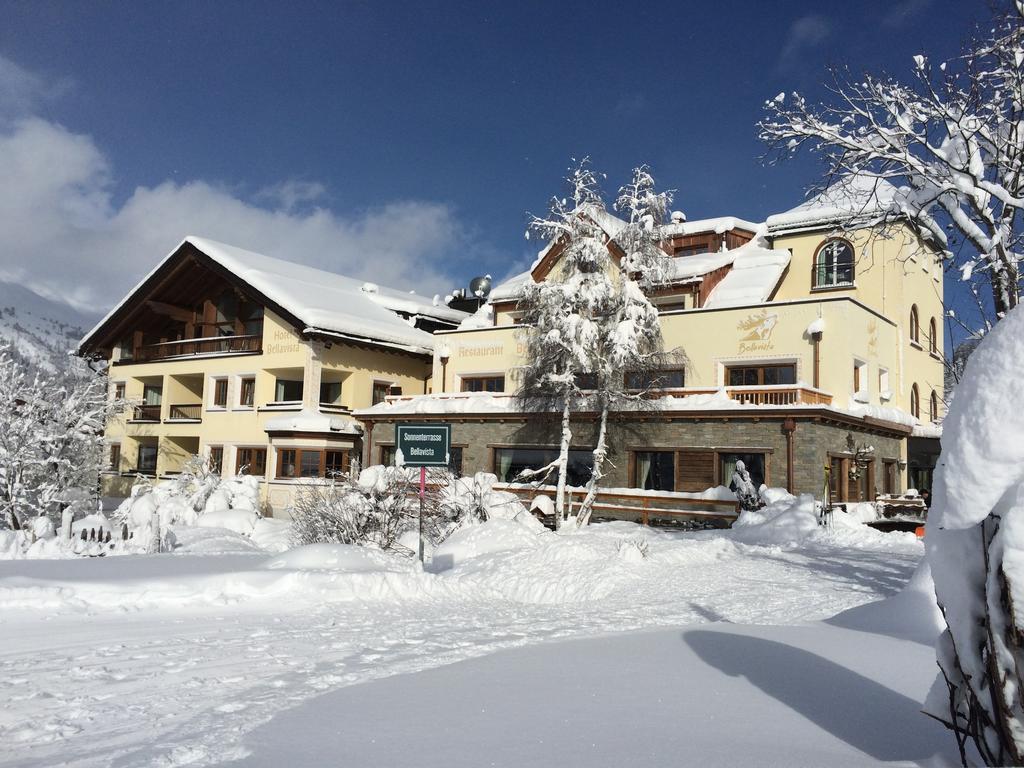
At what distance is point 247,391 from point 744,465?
2183 cm

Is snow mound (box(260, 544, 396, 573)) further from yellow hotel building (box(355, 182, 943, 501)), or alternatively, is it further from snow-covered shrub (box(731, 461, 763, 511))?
yellow hotel building (box(355, 182, 943, 501))

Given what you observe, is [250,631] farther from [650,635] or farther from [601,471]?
[601,471]

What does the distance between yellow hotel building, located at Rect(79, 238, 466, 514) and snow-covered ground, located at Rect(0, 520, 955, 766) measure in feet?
61.7

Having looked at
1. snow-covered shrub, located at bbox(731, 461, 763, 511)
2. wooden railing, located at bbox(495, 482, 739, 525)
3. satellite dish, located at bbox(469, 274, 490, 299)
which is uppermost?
satellite dish, located at bbox(469, 274, 490, 299)

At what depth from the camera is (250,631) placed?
26.2ft

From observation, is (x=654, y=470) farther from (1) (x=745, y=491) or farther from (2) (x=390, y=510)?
(2) (x=390, y=510)

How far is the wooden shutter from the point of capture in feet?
73.5

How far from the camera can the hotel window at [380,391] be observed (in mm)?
33562

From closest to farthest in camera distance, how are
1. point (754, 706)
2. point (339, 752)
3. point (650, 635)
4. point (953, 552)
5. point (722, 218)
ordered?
1. point (953, 552)
2. point (339, 752)
3. point (754, 706)
4. point (650, 635)
5. point (722, 218)

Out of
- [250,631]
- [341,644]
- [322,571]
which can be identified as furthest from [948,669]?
[322,571]

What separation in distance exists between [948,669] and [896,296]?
27.4 m

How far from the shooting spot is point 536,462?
85.5 ft

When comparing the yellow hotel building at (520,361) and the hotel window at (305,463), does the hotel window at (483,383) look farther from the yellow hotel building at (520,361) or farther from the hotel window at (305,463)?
Answer: the hotel window at (305,463)

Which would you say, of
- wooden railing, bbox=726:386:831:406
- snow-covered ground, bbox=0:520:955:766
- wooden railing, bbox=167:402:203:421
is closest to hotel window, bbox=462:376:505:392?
wooden railing, bbox=726:386:831:406
